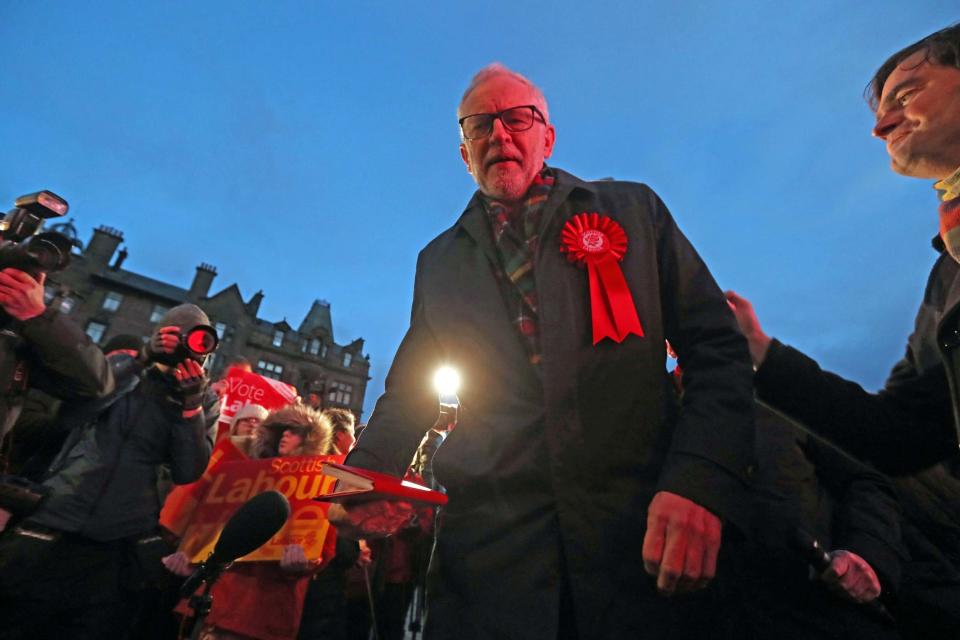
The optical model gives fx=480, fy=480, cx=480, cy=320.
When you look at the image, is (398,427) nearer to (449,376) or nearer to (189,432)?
(449,376)

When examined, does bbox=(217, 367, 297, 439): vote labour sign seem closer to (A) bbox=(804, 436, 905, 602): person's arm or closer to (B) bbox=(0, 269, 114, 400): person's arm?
(B) bbox=(0, 269, 114, 400): person's arm

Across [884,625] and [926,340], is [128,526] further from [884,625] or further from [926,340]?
[926,340]

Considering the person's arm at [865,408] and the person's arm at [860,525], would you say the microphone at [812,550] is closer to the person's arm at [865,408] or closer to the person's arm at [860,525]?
the person's arm at [860,525]

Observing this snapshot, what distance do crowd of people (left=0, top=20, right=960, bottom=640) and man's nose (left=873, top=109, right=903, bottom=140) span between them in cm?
1

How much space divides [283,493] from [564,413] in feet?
12.4

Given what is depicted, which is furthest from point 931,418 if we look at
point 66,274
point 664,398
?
point 66,274

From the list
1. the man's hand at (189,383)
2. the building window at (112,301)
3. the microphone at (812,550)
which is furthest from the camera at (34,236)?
the building window at (112,301)

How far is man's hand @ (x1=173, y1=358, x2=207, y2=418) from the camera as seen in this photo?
11.1 feet

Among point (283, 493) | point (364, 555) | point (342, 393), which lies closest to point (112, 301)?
point (342, 393)

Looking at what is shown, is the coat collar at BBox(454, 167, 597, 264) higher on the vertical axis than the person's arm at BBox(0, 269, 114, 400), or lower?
higher

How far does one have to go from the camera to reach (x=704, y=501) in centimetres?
121

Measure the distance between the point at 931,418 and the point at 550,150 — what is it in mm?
1881

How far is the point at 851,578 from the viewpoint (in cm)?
219

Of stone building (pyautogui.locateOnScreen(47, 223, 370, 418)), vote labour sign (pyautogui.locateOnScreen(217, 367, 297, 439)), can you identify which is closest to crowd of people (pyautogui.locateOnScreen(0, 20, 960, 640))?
vote labour sign (pyautogui.locateOnScreen(217, 367, 297, 439))
